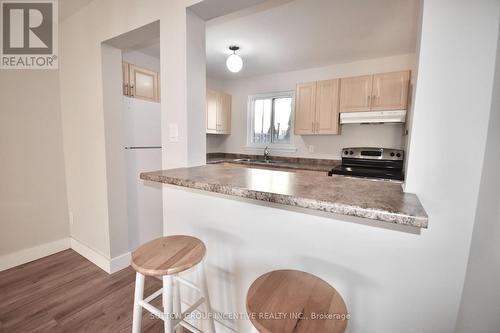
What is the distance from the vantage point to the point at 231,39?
7.97 feet

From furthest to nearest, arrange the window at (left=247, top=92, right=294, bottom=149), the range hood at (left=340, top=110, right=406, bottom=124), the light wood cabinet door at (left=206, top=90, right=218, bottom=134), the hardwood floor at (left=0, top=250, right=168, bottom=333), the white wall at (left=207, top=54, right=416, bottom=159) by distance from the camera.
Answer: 1. the window at (left=247, top=92, right=294, bottom=149)
2. the light wood cabinet door at (left=206, top=90, right=218, bottom=134)
3. the white wall at (left=207, top=54, right=416, bottom=159)
4. the range hood at (left=340, top=110, right=406, bottom=124)
5. the hardwood floor at (left=0, top=250, right=168, bottom=333)

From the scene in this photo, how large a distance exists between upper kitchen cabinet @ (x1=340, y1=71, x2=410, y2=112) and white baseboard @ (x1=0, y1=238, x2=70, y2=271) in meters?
3.85

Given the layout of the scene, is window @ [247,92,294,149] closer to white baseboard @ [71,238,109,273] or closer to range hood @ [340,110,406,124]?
range hood @ [340,110,406,124]

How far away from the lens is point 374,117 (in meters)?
2.66

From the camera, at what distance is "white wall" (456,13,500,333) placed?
0.60 m

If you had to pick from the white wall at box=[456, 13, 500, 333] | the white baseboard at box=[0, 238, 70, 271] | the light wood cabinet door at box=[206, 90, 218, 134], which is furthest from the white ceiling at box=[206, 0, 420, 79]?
the white baseboard at box=[0, 238, 70, 271]

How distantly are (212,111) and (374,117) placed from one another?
2.44 m

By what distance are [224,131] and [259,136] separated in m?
0.67

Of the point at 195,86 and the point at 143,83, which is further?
the point at 143,83

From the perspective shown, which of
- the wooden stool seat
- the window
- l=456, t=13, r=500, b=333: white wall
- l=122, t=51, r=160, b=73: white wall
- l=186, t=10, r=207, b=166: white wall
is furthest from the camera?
the window

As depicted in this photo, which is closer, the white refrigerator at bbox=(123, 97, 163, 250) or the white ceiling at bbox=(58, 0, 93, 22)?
the white ceiling at bbox=(58, 0, 93, 22)

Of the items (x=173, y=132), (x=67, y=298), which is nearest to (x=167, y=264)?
(x=173, y=132)

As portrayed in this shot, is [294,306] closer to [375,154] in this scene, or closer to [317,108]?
[375,154]

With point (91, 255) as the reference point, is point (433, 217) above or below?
above
